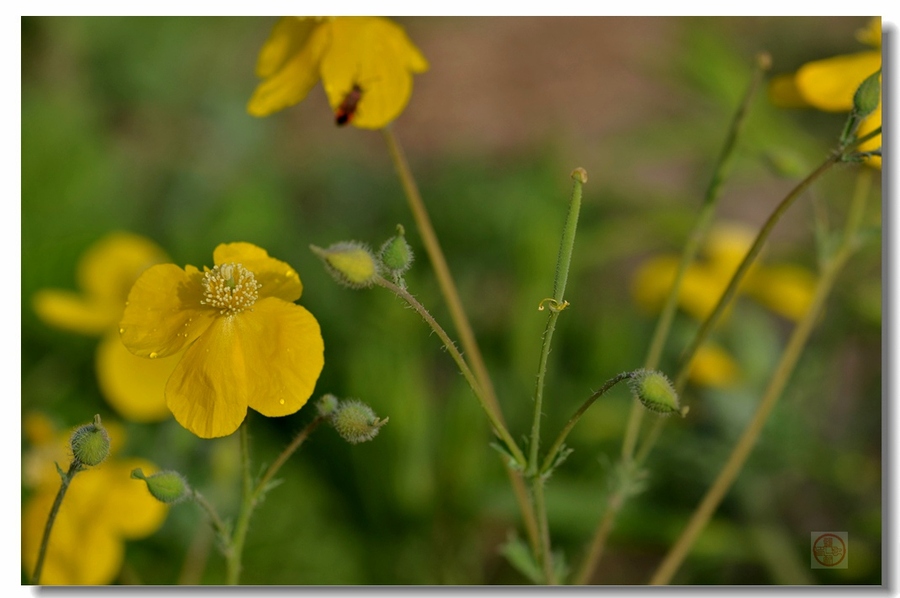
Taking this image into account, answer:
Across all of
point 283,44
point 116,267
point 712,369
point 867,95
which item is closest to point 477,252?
point 712,369

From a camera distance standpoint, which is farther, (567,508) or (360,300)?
(360,300)

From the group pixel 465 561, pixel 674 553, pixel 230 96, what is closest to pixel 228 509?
pixel 465 561

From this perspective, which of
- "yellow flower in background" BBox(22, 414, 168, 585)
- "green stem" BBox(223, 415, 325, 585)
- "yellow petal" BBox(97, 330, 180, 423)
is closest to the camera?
"green stem" BBox(223, 415, 325, 585)

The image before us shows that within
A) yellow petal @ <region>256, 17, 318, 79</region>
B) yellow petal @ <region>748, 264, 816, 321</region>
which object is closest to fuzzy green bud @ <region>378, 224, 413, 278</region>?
yellow petal @ <region>256, 17, 318, 79</region>

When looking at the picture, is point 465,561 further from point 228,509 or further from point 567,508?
point 228,509

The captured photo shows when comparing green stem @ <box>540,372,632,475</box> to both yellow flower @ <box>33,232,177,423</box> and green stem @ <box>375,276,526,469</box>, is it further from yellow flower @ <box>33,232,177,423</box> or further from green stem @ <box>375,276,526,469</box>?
yellow flower @ <box>33,232,177,423</box>

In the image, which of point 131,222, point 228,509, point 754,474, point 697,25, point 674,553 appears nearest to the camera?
point 674,553
